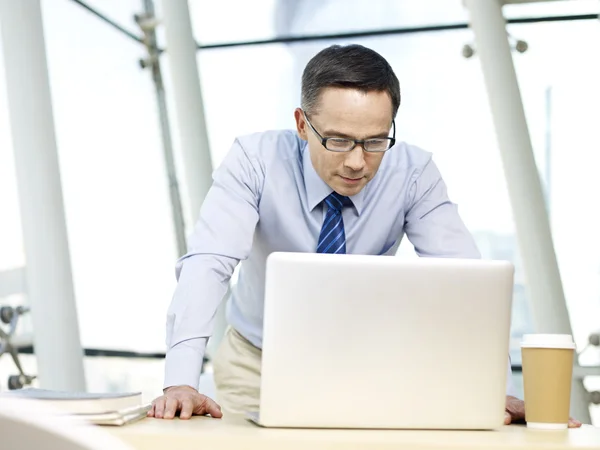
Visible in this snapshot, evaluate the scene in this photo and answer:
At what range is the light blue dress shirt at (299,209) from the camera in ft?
6.48

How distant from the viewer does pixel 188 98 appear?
4621 mm

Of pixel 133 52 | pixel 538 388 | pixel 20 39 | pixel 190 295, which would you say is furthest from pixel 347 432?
pixel 133 52

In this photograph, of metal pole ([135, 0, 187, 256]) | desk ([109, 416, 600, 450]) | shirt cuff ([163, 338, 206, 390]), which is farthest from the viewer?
metal pole ([135, 0, 187, 256])

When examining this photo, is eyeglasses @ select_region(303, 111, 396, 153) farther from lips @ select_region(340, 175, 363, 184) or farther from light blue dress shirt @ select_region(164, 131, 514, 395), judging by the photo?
light blue dress shirt @ select_region(164, 131, 514, 395)

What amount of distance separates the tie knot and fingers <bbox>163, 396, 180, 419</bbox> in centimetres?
83

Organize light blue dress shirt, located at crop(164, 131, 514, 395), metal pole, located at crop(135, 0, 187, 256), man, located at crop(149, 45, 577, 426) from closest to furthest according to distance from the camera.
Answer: man, located at crop(149, 45, 577, 426), light blue dress shirt, located at crop(164, 131, 514, 395), metal pole, located at crop(135, 0, 187, 256)

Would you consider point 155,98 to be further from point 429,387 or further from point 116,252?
point 429,387

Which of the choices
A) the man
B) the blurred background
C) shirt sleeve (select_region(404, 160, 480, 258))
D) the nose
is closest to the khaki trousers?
the man

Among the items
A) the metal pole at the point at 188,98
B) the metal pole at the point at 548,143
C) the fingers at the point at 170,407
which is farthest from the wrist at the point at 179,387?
the metal pole at the point at 548,143

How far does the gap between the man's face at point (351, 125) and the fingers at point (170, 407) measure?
69cm

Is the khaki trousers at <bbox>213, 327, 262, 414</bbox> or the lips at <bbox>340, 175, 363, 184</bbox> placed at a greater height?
the lips at <bbox>340, 175, 363, 184</bbox>

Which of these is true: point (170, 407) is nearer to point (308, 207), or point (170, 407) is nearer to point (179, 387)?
point (179, 387)

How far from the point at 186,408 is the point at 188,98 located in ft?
11.1

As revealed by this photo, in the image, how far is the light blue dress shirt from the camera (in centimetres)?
198
